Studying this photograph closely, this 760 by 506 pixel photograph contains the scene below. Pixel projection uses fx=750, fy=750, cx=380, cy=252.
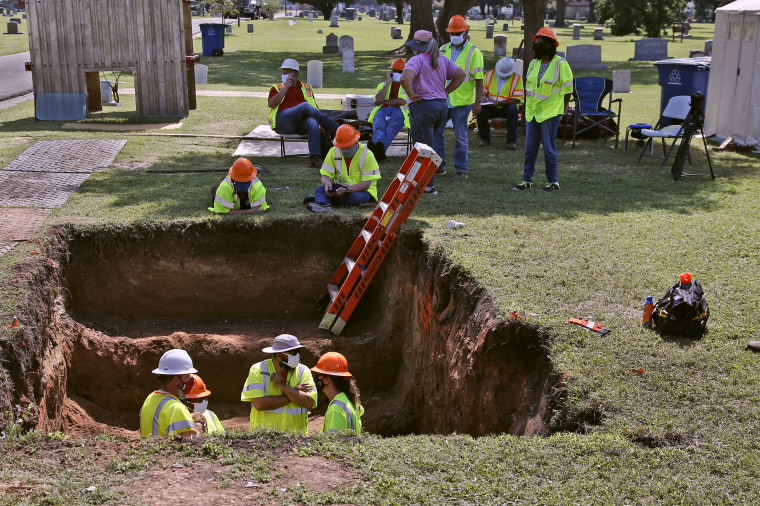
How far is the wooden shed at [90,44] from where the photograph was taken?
15.9 metres

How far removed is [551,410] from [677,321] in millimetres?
1461

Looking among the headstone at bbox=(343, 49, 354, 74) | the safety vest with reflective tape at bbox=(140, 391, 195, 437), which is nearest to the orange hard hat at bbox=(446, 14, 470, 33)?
the safety vest with reflective tape at bbox=(140, 391, 195, 437)

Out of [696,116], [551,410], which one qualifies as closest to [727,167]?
[696,116]

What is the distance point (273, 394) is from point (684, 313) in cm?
344

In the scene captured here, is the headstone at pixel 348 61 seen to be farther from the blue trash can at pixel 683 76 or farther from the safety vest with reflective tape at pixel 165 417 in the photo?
the safety vest with reflective tape at pixel 165 417

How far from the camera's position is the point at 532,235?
8.77 meters

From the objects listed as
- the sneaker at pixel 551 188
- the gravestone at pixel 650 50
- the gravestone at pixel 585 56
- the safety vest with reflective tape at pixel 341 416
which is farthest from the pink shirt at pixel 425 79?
the gravestone at pixel 650 50

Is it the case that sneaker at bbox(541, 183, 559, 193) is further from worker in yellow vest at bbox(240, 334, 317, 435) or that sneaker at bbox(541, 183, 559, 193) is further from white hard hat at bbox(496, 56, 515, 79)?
worker in yellow vest at bbox(240, 334, 317, 435)

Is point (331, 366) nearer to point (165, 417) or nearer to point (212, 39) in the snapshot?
point (165, 417)

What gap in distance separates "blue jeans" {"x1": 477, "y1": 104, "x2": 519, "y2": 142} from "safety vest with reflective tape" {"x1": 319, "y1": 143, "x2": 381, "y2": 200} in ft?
17.2

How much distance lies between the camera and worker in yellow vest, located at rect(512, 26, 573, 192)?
33.7 feet

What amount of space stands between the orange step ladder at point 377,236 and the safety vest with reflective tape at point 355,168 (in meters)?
0.89

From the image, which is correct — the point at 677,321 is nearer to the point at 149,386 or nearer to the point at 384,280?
the point at 384,280

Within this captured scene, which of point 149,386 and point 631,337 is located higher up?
point 631,337
